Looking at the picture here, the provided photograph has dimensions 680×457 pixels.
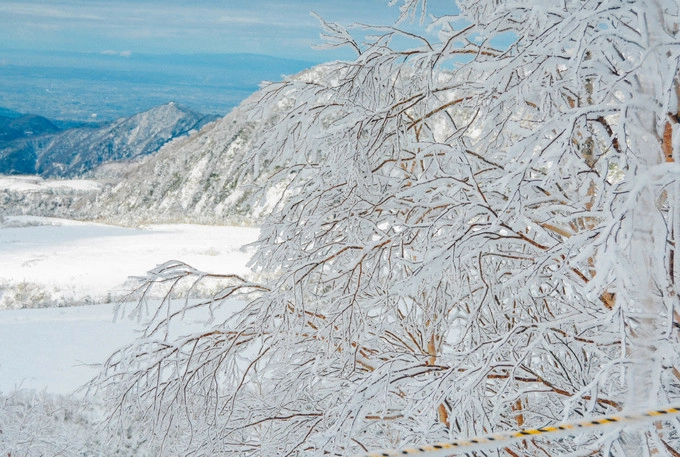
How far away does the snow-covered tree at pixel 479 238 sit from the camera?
1.74m

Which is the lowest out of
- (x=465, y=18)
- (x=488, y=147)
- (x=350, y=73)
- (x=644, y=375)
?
(x=644, y=375)

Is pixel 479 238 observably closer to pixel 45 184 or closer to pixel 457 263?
pixel 457 263

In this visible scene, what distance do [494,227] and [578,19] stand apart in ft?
2.44

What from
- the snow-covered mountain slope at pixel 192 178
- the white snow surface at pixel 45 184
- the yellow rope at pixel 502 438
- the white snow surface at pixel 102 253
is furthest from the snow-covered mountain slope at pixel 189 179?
the yellow rope at pixel 502 438

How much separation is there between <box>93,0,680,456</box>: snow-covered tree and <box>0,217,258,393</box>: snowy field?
499mm

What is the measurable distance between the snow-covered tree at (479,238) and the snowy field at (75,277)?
19.6 inches

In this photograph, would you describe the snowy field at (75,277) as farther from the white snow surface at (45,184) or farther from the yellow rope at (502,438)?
the white snow surface at (45,184)

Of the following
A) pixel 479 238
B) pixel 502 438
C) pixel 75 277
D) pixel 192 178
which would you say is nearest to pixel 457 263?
pixel 479 238

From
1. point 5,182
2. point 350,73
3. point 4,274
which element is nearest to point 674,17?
point 350,73

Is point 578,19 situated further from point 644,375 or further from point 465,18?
point 465,18

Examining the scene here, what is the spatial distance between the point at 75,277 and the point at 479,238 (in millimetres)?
13077

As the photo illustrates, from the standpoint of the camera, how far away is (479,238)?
2.15m

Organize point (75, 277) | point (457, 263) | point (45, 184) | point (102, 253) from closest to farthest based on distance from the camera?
1. point (457, 263)
2. point (75, 277)
3. point (102, 253)
4. point (45, 184)

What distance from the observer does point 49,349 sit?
866 centimetres
